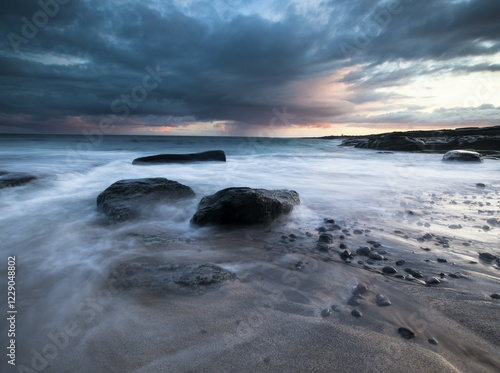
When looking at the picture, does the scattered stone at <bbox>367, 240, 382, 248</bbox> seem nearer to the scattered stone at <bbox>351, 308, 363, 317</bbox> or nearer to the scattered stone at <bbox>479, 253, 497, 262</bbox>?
the scattered stone at <bbox>479, 253, 497, 262</bbox>

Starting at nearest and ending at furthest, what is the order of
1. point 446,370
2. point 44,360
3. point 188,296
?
1. point 446,370
2. point 44,360
3. point 188,296

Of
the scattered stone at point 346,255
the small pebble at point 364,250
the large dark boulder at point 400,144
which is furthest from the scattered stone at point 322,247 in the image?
the large dark boulder at point 400,144

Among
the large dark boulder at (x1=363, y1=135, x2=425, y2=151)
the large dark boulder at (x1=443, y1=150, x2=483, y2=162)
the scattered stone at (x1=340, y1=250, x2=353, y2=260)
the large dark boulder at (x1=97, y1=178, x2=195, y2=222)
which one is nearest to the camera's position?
the scattered stone at (x1=340, y1=250, x2=353, y2=260)

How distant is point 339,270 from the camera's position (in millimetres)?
2729

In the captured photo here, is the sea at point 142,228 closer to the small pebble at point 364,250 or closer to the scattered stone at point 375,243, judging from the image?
the scattered stone at point 375,243

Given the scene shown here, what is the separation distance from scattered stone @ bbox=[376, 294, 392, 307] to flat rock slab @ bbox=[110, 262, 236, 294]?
50.0 inches

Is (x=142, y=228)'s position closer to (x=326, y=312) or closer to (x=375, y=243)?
(x=326, y=312)

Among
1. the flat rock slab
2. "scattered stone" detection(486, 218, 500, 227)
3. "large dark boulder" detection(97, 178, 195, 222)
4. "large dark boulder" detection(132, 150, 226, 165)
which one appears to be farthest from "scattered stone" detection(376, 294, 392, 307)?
"large dark boulder" detection(132, 150, 226, 165)

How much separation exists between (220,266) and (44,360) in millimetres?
1547

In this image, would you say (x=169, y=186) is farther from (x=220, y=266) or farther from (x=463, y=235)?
(x=463, y=235)

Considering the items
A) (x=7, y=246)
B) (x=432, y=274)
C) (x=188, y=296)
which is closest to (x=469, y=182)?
(x=432, y=274)

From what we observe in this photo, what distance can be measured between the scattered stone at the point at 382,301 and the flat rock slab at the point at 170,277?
1.27 meters

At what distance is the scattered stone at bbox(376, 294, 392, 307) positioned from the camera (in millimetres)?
2146

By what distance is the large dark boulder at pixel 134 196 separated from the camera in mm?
4547
